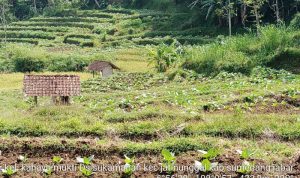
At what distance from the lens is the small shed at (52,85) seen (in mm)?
15266

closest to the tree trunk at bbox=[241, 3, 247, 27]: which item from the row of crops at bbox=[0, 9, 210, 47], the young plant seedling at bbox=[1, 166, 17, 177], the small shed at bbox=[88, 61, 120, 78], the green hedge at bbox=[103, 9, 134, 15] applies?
the row of crops at bbox=[0, 9, 210, 47]

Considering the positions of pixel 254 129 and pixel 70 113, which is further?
pixel 70 113

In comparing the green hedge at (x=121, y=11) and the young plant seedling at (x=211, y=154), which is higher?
the green hedge at (x=121, y=11)

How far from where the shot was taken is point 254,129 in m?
9.98

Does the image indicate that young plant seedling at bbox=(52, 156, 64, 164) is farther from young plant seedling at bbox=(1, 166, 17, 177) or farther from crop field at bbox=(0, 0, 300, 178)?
young plant seedling at bbox=(1, 166, 17, 177)

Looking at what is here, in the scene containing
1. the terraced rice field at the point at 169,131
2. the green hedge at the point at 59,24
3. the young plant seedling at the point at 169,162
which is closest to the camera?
the young plant seedling at the point at 169,162

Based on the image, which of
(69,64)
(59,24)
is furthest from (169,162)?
(59,24)

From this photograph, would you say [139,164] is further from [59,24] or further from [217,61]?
[59,24]

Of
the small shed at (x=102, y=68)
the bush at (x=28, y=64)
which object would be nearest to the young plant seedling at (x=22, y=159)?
the small shed at (x=102, y=68)

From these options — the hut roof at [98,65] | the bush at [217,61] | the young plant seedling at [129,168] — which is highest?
the young plant seedling at [129,168]

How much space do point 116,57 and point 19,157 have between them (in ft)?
94.7

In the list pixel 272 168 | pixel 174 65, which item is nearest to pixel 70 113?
pixel 272 168

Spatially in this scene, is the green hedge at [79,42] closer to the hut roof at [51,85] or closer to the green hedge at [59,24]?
the green hedge at [59,24]

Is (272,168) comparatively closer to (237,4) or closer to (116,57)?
(116,57)
